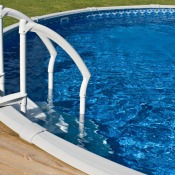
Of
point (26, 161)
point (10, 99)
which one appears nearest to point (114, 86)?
point (10, 99)

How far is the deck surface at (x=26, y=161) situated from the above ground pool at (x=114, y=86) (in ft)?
6.17

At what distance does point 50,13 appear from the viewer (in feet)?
61.1

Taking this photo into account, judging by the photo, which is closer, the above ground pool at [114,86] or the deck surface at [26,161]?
the deck surface at [26,161]

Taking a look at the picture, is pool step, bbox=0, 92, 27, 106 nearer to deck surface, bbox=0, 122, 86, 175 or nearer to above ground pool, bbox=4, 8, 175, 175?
above ground pool, bbox=4, 8, 175, 175

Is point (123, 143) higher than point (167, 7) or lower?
lower

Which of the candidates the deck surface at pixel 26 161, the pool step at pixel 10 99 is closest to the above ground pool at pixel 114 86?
the pool step at pixel 10 99

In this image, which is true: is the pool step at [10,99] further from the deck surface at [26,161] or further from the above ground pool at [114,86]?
the deck surface at [26,161]

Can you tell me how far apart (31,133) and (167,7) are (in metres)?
16.2

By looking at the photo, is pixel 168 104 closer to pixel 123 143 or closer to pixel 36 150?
pixel 123 143

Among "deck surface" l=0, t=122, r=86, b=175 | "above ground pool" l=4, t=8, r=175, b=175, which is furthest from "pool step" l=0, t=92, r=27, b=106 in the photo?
"deck surface" l=0, t=122, r=86, b=175

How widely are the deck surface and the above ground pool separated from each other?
188 centimetres

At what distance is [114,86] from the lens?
39.7 ft

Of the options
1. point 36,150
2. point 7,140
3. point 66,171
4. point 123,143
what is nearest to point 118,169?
point 66,171

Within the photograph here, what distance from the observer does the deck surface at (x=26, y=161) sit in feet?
18.5
